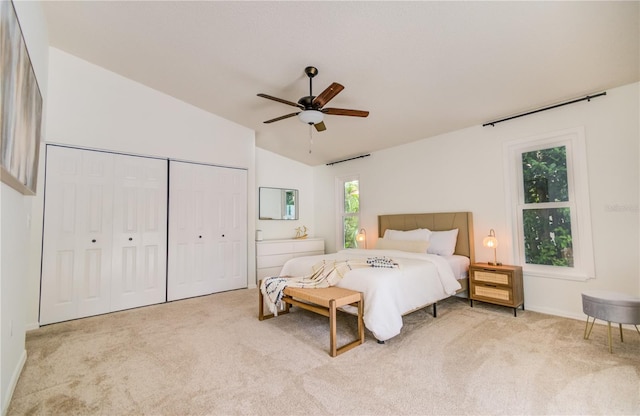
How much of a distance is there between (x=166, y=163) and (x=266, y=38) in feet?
8.30

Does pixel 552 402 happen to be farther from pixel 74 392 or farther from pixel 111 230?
A: pixel 111 230

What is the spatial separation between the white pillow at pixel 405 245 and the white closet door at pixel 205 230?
240cm

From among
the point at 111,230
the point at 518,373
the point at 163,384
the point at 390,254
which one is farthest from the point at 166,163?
the point at 518,373

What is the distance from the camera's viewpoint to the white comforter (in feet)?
8.77

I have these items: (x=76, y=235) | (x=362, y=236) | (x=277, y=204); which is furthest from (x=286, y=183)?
(x=76, y=235)

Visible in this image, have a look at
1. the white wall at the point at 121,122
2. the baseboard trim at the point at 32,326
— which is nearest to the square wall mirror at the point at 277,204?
the white wall at the point at 121,122

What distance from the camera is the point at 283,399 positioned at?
6.17ft

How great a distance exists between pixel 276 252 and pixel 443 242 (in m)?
3.03

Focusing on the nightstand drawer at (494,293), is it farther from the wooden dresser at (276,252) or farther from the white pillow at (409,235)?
the wooden dresser at (276,252)

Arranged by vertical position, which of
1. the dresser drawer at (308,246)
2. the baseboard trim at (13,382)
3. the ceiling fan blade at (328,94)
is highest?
the ceiling fan blade at (328,94)

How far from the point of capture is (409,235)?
461 cm

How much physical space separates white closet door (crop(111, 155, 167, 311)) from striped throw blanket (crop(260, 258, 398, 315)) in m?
1.87

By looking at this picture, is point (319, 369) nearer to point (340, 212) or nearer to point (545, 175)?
point (545, 175)

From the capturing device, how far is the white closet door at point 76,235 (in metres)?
3.44
